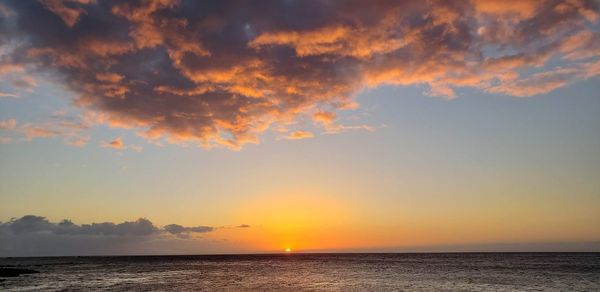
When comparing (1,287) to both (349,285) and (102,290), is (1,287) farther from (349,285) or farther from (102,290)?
(349,285)

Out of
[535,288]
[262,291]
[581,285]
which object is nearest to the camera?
[262,291]

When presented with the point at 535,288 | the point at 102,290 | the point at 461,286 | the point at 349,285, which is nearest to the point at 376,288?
the point at 349,285

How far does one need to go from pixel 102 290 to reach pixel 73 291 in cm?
363

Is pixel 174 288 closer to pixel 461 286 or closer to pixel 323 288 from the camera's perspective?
pixel 323 288

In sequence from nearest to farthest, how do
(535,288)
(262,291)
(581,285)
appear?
(262,291)
(535,288)
(581,285)

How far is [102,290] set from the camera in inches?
2398

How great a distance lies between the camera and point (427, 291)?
58.5 metres

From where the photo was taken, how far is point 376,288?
6247 centimetres

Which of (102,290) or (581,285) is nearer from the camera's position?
(102,290)

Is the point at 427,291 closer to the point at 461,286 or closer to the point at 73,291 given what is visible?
the point at 461,286

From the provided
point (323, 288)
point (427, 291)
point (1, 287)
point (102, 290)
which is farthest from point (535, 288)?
point (1, 287)

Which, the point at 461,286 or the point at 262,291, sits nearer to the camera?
the point at 262,291

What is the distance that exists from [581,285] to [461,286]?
1878cm

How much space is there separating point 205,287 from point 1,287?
2773 centimetres
